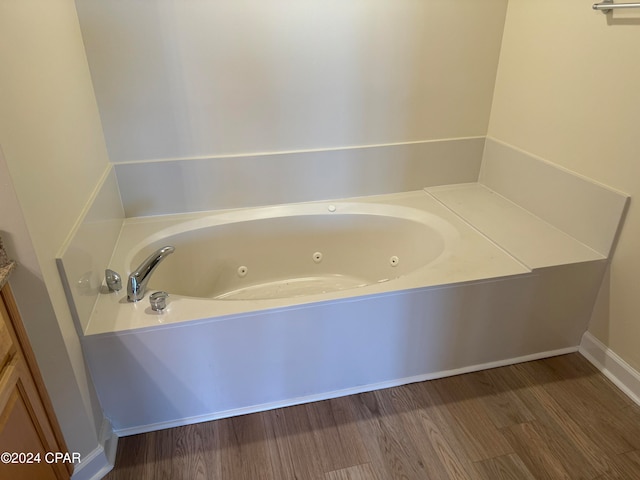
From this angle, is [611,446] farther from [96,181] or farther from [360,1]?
[96,181]

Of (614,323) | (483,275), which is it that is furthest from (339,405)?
(614,323)

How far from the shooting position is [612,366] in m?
1.80

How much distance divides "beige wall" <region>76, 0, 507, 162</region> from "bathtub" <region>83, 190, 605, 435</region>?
0.39 meters

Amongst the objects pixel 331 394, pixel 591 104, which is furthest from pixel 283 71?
pixel 331 394

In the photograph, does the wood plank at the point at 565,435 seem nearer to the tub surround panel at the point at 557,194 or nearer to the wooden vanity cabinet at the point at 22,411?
the tub surround panel at the point at 557,194

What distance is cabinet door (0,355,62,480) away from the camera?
101 cm

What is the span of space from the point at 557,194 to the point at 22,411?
2.09 meters

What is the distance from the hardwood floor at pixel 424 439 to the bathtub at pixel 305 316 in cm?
8

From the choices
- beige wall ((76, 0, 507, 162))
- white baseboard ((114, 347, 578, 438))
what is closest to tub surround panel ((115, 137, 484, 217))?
beige wall ((76, 0, 507, 162))

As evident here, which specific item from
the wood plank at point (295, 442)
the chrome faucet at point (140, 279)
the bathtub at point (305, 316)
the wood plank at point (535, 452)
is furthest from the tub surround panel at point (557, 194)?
the chrome faucet at point (140, 279)

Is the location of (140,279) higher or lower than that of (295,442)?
higher

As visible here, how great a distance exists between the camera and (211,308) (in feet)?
4.90

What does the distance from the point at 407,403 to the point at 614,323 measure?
2.99 feet

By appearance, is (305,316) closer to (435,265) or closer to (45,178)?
(435,265)
